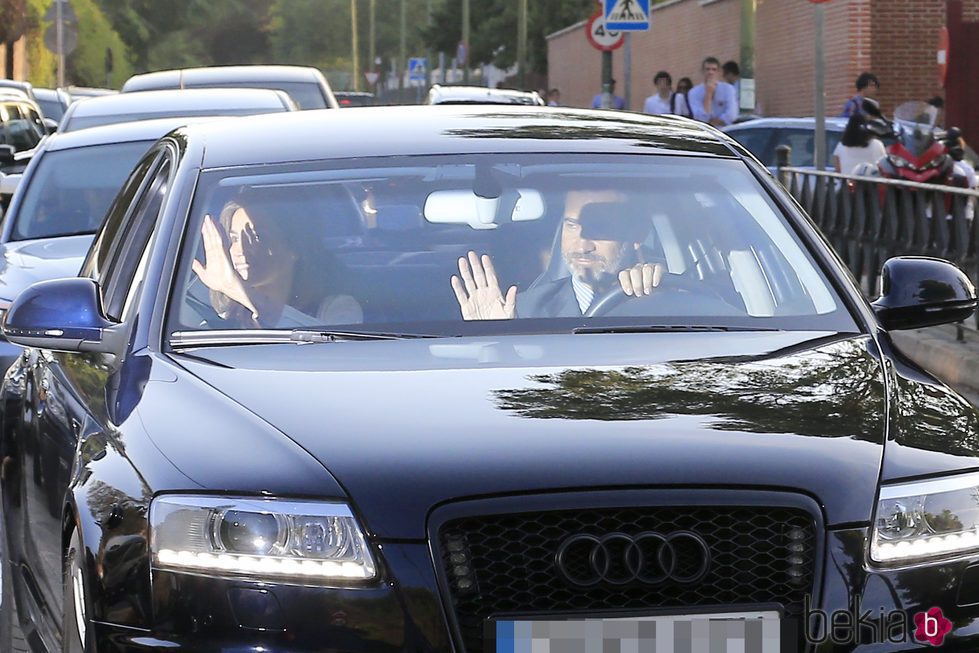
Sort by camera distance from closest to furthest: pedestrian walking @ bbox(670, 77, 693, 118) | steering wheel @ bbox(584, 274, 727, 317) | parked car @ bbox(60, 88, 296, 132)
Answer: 1. steering wheel @ bbox(584, 274, 727, 317)
2. parked car @ bbox(60, 88, 296, 132)
3. pedestrian walking @ bbox(670, 77, 693, 118)

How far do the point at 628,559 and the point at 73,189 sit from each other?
8.01 m

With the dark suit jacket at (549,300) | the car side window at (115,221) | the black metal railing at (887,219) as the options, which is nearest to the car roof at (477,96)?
the black metal railing at (887,219)

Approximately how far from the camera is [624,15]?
24219mm

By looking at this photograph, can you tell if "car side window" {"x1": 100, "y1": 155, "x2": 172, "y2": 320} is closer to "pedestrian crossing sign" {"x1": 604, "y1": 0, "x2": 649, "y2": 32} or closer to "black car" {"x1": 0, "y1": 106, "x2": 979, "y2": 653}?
"black car" {"x1": 0, "y1": 106, "x2": 979, "y2": 653}

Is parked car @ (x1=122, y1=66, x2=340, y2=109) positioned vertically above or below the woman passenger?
above

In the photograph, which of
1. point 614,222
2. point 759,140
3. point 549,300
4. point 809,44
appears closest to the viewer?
point 549,300

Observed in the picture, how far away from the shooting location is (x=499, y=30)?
7681 centimetres

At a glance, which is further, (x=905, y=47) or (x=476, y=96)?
(x=905, y=47)

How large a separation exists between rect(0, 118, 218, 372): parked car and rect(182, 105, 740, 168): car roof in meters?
4.99

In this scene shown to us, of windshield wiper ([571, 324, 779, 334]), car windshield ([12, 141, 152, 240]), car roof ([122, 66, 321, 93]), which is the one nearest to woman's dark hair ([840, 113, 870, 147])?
car roof ([122, 66, 321, 93])

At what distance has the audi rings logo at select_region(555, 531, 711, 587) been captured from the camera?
3.40 m

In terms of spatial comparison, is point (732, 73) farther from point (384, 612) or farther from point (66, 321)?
Result: point (384, 612)

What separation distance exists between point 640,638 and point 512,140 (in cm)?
199

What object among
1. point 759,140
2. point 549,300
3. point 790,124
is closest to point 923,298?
point 549,300
